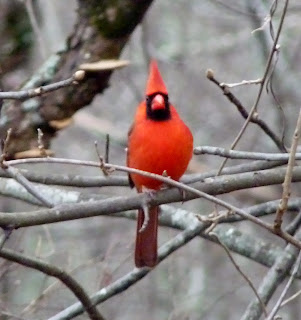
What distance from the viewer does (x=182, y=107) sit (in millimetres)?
7484

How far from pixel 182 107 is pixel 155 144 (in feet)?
14.1

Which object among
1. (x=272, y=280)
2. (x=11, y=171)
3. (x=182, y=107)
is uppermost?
(x=11, y=171)

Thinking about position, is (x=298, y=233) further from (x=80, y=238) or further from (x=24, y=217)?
(x=80, y=238)

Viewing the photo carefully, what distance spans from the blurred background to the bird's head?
3.31 feet

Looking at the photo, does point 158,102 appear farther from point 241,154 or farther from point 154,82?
point 241,154

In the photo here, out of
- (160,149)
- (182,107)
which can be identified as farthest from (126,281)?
(182,107)

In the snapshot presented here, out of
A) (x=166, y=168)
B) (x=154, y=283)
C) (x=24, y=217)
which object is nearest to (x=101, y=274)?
(x=166, y=168)

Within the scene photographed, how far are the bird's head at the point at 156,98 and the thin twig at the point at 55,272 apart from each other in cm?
79

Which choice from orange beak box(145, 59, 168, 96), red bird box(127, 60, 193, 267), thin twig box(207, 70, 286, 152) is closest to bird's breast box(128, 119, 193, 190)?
red bird box(127, 60, 193, 267)

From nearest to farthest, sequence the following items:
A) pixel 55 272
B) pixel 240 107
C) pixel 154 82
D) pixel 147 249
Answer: pixel 55 272 → pixel 240 107 → pixel 154 82 → pixel 147 249

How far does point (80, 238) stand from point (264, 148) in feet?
5.97

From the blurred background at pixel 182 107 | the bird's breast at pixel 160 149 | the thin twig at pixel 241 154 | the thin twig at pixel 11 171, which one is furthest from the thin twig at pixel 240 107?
the blurred background at pixel 182 107

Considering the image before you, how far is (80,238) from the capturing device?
728cm

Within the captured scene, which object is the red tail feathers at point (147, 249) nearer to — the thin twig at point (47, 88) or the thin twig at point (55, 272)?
the thin twig at point (55, 272)
